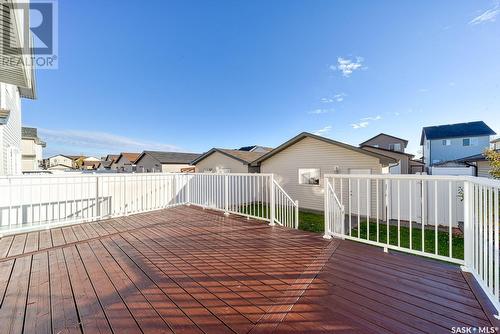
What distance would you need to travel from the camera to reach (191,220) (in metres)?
4.76

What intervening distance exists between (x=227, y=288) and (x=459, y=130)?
3434 centimetres

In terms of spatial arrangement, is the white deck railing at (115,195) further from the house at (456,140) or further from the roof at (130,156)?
the house at (456,140)

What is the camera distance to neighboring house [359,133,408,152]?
26.2 m

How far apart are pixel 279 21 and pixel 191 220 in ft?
27.8

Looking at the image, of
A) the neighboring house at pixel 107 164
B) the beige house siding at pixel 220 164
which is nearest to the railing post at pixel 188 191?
the beige house siding at pixel 220 164

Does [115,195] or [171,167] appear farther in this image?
[171,167]

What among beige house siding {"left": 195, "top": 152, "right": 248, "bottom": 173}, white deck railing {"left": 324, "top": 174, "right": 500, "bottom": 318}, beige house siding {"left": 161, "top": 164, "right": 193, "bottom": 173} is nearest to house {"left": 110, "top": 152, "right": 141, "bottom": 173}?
beige house siding {"left": 161, "top": 164, "right": 193, "bottom": 173}

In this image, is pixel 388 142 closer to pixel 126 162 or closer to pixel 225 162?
pixel 225 162

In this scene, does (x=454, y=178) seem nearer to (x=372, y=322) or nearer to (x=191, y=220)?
(x=372, y=322)

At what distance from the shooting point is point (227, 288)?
2.00 meters

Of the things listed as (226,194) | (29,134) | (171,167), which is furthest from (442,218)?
(29,134)

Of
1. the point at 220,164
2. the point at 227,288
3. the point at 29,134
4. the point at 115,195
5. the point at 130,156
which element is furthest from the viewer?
the point at 130,156

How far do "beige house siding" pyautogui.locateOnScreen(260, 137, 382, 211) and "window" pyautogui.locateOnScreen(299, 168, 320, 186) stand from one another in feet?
0.59

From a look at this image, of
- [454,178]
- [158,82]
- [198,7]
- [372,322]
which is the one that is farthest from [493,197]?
[158,82]
